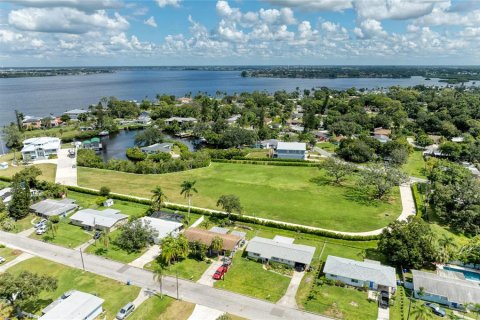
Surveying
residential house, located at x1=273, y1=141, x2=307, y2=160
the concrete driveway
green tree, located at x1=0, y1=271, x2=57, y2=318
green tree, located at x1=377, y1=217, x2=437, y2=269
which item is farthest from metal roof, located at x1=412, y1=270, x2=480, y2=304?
the concrete driveway

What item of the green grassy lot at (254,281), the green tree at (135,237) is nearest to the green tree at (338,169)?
the green grassy lot at (254,281)

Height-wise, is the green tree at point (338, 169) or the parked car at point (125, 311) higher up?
the green tree at point (338, 169)

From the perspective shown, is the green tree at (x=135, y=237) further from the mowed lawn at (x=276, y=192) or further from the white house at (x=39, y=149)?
the white house at (x=39, y=149)

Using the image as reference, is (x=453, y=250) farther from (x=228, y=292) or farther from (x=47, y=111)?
(x=47, y=111)

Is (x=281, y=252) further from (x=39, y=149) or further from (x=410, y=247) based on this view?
(x=39, y=149)

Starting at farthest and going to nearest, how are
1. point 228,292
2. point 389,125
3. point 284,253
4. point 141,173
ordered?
point 389,125 → point 141,173 → point 284,253 → point 228,292

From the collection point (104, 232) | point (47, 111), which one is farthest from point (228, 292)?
point (47, 111)
